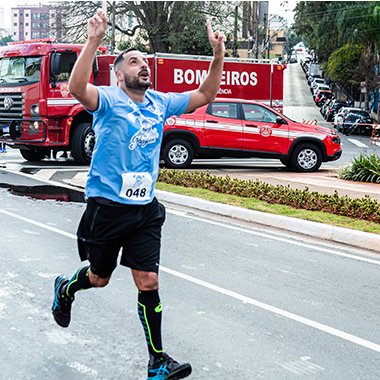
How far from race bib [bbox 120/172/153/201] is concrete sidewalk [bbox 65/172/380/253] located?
4883 millimetres

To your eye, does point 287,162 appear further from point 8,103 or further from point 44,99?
point 8,103

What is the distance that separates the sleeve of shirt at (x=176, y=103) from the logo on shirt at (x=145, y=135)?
26cm

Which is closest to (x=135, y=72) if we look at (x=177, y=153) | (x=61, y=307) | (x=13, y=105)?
(x=61, y=307)

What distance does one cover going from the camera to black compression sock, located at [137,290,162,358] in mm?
4352

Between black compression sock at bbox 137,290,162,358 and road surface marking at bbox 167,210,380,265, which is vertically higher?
black compression sock at bbox 137,290,162,358

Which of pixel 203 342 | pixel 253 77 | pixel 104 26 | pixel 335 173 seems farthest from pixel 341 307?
pixel 253 77

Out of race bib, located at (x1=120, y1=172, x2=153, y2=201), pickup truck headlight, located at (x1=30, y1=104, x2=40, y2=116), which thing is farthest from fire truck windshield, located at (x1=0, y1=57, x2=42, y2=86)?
race bib, located at (x1=120, y1=172, x2=153, y2=201)

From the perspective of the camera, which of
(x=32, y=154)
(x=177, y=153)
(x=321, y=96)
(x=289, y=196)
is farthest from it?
(x=321, y=96)

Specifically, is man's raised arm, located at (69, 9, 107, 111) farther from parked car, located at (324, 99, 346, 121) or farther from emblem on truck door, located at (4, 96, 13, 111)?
parked car, located at (324, 99, 346, 121)

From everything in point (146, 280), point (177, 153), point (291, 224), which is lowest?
point (291, 224)

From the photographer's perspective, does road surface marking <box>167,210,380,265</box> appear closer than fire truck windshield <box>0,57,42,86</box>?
Yes

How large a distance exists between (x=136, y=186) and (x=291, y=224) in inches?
224

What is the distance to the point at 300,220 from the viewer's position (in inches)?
385

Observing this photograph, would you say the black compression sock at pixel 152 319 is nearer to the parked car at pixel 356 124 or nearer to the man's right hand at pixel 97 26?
the man's right hand at pixel 97 26
